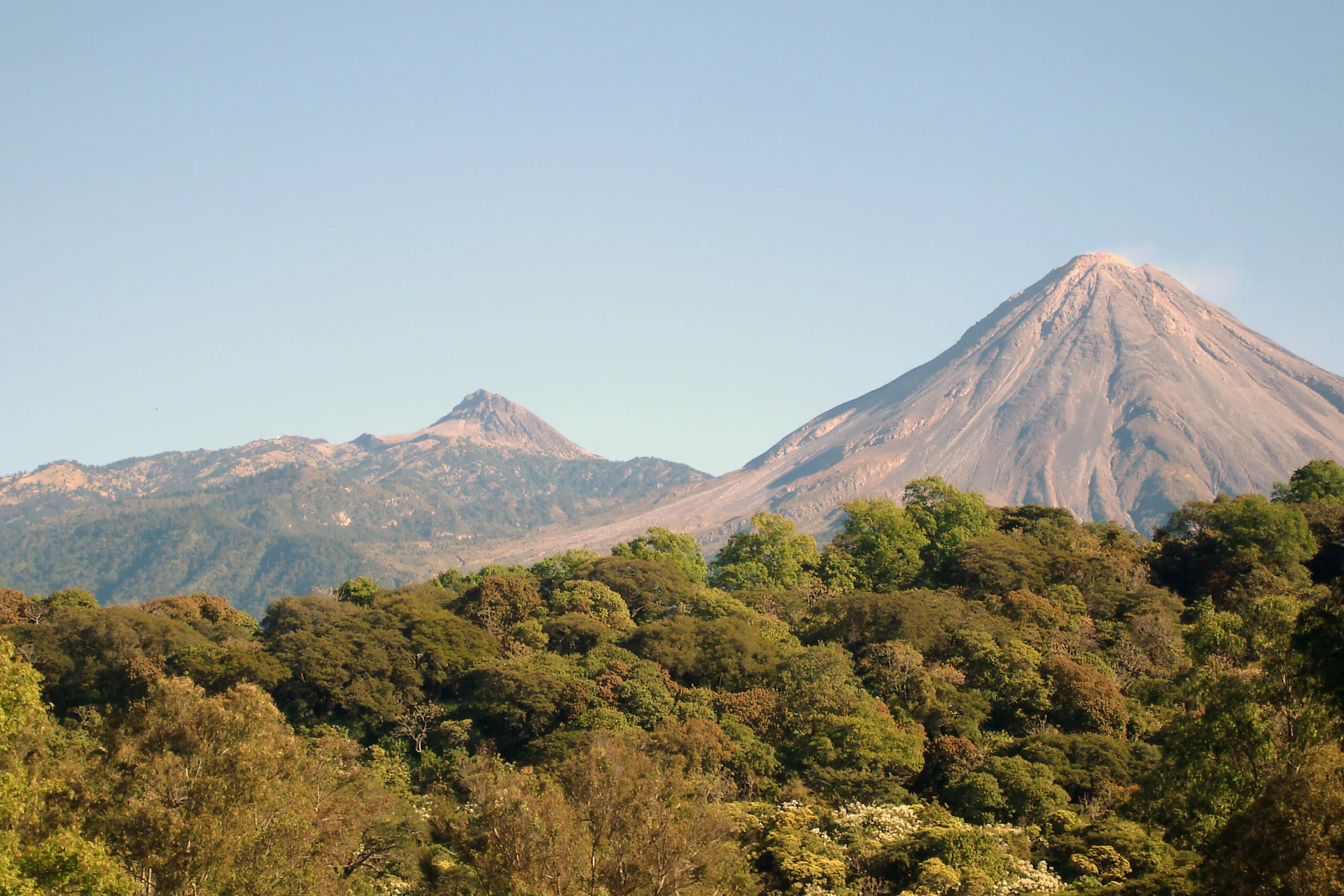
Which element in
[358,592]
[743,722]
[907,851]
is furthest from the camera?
[358,592]

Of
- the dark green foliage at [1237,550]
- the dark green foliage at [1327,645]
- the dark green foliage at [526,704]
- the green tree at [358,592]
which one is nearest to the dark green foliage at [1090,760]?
the dark green foliage at [526,704]

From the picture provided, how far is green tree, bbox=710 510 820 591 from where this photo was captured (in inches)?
3073

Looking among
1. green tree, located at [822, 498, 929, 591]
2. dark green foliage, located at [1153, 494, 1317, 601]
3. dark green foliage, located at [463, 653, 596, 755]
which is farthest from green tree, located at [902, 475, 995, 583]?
dark green foliage, located at [463, 653, 596, 755]

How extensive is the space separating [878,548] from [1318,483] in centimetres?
2879

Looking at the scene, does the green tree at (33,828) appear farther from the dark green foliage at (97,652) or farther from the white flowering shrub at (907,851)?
the dark green foliage at (97,652)

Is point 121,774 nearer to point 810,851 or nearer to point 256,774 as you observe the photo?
point 256,774

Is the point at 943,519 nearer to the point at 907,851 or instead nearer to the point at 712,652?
the point at 712,652

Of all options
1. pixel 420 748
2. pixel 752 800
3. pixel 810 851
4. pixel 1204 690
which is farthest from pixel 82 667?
pixel 1204 690

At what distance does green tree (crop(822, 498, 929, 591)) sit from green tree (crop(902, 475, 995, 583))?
796 millimetres

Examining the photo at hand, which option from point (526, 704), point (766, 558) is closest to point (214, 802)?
point (526, 704)

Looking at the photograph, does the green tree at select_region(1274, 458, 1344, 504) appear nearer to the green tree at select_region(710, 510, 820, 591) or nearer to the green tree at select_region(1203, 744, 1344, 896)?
the green tree at select_region(710, 510, 820, 591)

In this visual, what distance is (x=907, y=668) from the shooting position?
51.8 metres

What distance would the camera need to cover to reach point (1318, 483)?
7694 centimetres

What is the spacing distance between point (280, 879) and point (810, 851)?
16.1m
